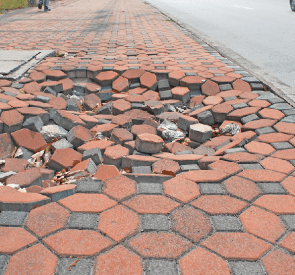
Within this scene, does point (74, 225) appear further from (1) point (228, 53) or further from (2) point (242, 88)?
(1) point (228, 53)

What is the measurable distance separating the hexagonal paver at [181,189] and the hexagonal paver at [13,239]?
74cm

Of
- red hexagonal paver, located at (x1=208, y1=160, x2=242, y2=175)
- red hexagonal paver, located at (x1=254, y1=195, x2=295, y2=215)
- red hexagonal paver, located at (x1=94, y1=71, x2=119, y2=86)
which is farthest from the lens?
red hexagonal paver, located at (x1=94, y1=71, x2=119, y2=86)

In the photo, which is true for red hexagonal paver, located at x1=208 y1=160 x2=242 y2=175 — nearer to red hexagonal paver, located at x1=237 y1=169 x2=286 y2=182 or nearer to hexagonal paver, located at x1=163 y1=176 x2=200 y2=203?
red hexagonal paver, located at x1=237 y1=169 x2=286 y2=182

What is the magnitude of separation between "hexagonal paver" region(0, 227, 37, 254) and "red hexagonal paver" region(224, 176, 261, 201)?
1.06 m

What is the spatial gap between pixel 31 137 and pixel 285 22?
27.6 feet

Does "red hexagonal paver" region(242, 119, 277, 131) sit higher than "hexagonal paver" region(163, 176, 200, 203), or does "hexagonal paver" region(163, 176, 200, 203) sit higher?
"red hexagonal paver" region(242, 119, 277, 131)

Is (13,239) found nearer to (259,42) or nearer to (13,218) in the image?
(13,218)

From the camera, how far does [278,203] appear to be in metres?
1.56

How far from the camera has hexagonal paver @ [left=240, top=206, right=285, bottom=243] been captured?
52.7 inches

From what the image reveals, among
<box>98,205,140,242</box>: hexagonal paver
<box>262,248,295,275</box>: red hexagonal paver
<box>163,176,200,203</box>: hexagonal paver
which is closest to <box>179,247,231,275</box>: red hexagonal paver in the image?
<box>262,248,295,275</box>: red hexagonal paver

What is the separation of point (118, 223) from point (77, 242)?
21cm

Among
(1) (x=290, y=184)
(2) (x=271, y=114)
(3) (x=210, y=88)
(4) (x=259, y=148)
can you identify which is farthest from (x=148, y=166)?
(3) (x=210, y=88)

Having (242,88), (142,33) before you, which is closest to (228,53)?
(242,88)

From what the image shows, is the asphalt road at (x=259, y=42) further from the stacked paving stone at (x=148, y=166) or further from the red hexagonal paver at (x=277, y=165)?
the red hexagonal paver at (x=277, y=165)
